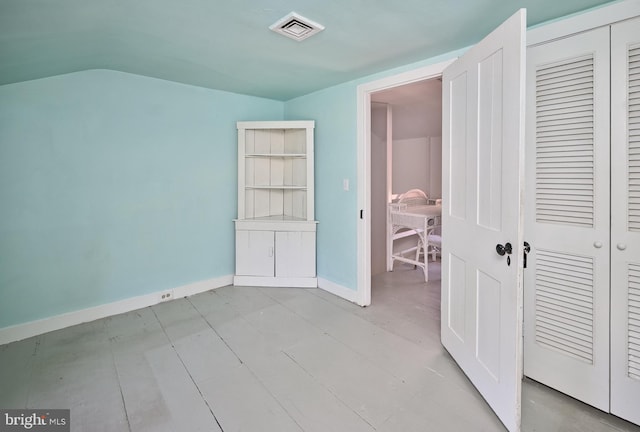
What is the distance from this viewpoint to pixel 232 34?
6.65 feet

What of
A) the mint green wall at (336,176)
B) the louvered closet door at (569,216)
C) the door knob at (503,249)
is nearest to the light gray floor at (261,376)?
the louvered closet door at (569,216)

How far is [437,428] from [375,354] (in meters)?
0.70

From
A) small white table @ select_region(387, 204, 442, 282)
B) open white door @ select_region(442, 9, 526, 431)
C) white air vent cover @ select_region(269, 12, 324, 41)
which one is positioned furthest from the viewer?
small white table @ select_region(387, 204, 442, 282)

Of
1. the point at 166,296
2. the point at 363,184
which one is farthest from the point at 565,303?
the point at 166,296

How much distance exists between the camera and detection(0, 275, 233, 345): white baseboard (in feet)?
8.03

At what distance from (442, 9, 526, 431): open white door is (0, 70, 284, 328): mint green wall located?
8.06 feet

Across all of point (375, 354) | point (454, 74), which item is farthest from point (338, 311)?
point (454, 74)

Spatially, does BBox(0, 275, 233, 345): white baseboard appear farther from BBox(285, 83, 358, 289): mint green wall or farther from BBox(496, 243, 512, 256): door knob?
BBox(496, 243, 512, 256): door knob

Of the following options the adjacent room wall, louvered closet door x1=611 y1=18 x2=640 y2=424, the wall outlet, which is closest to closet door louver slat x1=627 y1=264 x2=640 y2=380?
louvered closet door x1=611 y1=18 x2=640 y2=424

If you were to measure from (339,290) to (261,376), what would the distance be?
1510mm

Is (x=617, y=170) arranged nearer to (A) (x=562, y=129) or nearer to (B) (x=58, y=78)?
(A) (x=562, y=129)

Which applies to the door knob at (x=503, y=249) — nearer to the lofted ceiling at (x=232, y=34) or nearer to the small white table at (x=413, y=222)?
the lofted ceiling at (x=232, y=34)

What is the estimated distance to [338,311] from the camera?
300cm

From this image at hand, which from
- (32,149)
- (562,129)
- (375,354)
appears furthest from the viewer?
(32,149)
